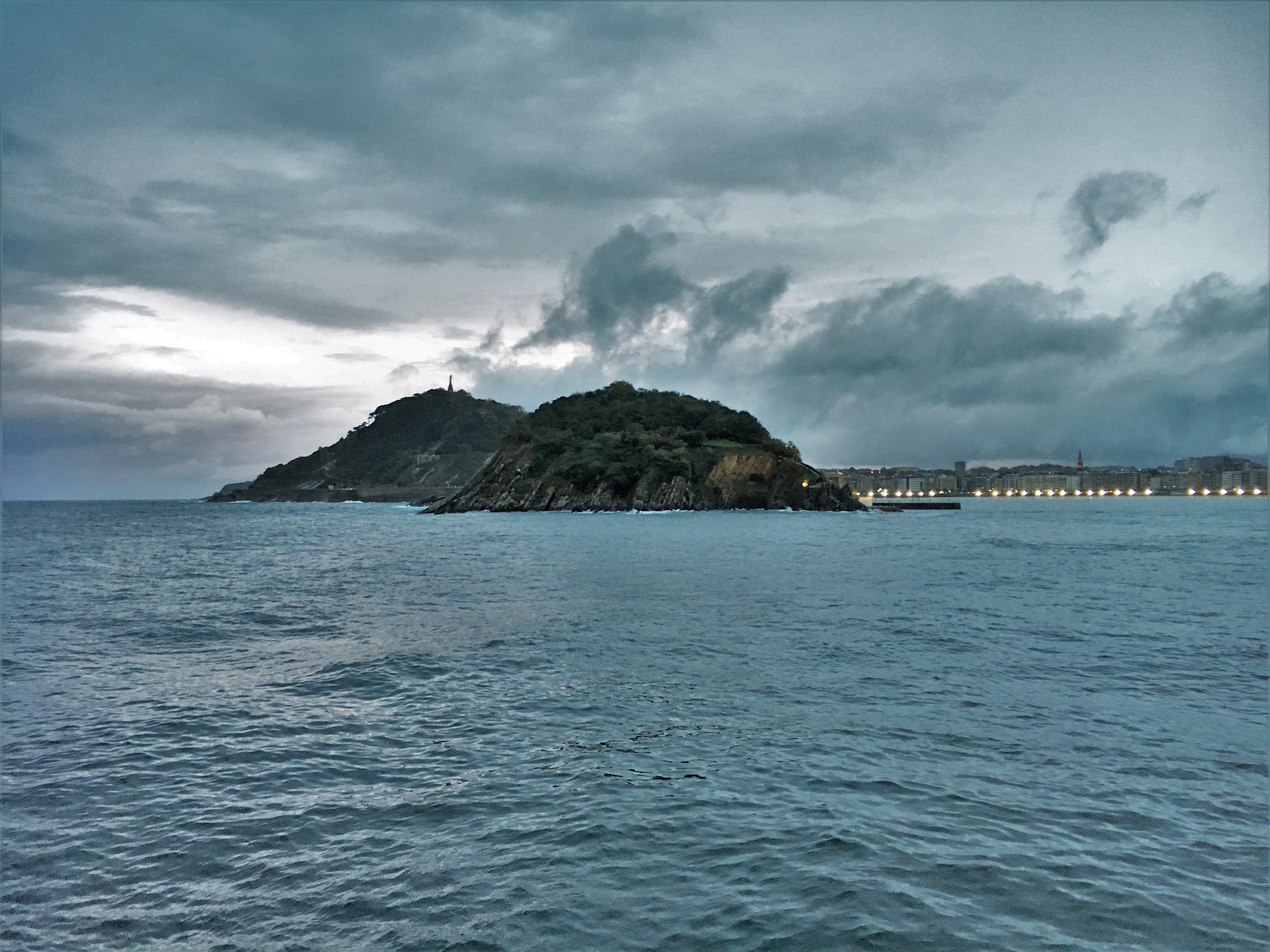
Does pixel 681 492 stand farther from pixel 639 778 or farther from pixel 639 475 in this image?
pixel 639 778

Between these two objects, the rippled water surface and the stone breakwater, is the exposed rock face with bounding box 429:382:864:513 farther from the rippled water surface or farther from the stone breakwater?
the rippled water surface

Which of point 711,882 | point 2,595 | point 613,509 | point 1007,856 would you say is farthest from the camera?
point 613,509

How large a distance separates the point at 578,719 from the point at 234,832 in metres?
6.70

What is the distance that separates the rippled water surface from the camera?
26.6ft

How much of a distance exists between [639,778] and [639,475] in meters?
159

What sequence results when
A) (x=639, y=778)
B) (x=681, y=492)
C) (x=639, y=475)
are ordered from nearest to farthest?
(x=639, y=778) → (x=681, y=492) → (x=639, y=475)

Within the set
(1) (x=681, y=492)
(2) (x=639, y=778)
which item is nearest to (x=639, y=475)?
(1) (x=681, y=492)

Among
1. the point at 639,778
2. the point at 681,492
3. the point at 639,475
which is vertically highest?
the point at 639,475

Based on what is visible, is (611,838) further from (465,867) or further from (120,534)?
(120,534)

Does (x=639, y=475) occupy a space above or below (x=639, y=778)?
above

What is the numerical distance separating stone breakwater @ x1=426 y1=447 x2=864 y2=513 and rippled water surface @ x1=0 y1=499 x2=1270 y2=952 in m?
139

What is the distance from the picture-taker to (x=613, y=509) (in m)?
170

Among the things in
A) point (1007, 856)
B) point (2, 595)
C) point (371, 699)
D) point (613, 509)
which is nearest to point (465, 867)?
point (1007, 856)

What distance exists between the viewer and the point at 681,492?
17138cm
